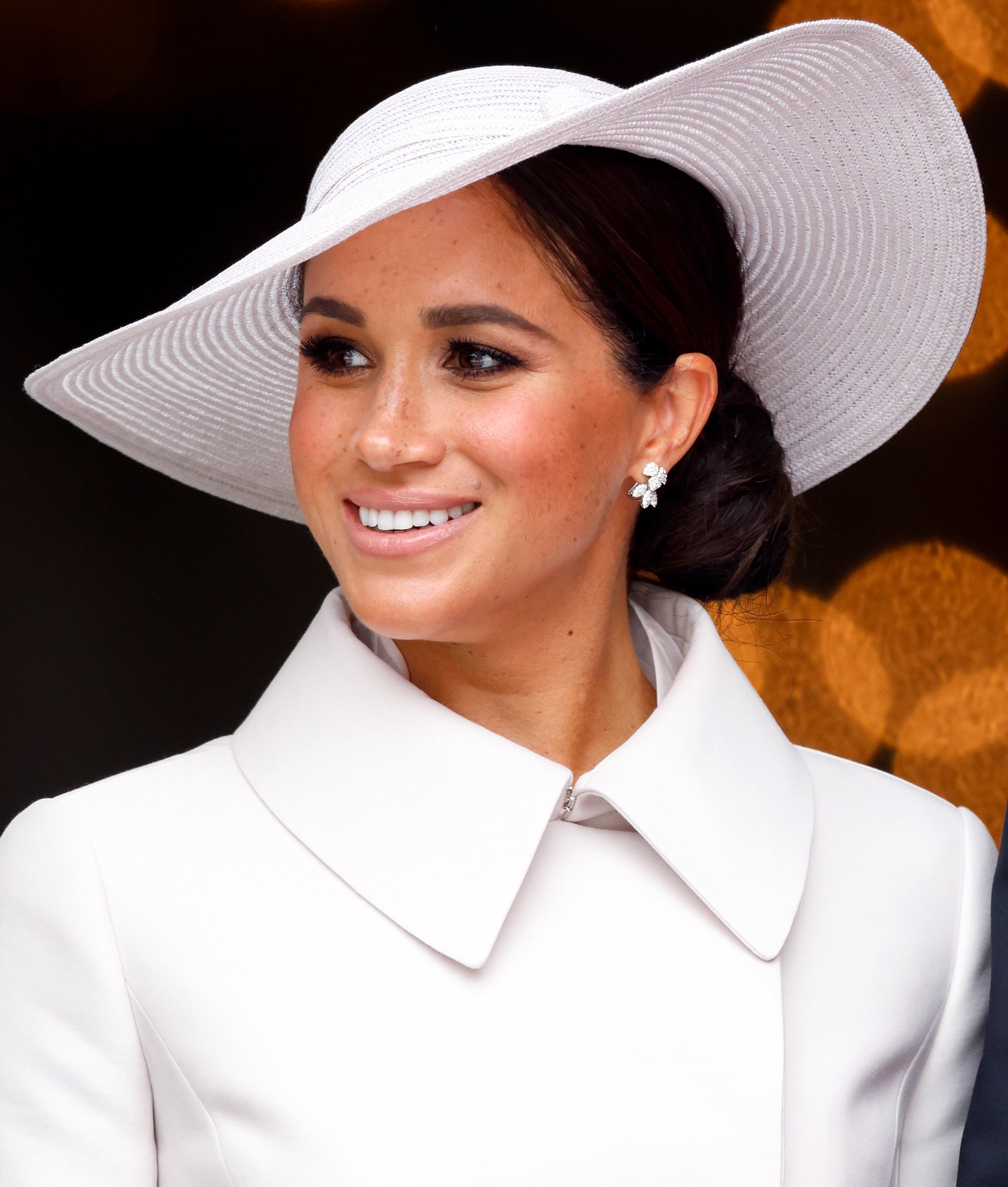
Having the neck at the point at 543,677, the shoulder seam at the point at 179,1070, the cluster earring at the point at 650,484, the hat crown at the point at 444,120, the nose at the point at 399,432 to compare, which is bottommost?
the shoulder seam at the point at 179,1070

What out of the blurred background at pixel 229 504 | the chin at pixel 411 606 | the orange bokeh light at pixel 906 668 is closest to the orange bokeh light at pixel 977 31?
the blurred background at pixel 229 504

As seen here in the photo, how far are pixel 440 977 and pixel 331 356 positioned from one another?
56 centimetres

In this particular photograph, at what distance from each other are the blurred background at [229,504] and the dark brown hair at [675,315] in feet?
0.65

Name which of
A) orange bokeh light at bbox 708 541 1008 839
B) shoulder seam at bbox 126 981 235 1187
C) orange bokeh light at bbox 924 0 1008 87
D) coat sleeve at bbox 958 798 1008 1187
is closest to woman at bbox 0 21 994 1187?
shoulder seam at bbox 126 981 235 1187

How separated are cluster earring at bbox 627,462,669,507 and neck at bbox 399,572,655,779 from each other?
0.34 feet

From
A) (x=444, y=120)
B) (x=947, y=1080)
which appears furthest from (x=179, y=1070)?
(x=444, y=120)

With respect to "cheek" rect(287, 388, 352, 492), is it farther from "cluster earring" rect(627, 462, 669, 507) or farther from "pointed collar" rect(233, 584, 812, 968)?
"cluster earring" rect(627, 462, 669, 507)

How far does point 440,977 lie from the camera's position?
1.36m

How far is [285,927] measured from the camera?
1368mm

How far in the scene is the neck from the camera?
1588mm

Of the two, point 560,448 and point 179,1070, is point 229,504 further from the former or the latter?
point 179,1070

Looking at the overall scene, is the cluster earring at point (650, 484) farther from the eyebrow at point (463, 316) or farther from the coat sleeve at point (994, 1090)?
the coat sleeve at point (994, 1090)

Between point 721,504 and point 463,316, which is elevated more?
point 463,316

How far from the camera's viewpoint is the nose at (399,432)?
4.52 feet
